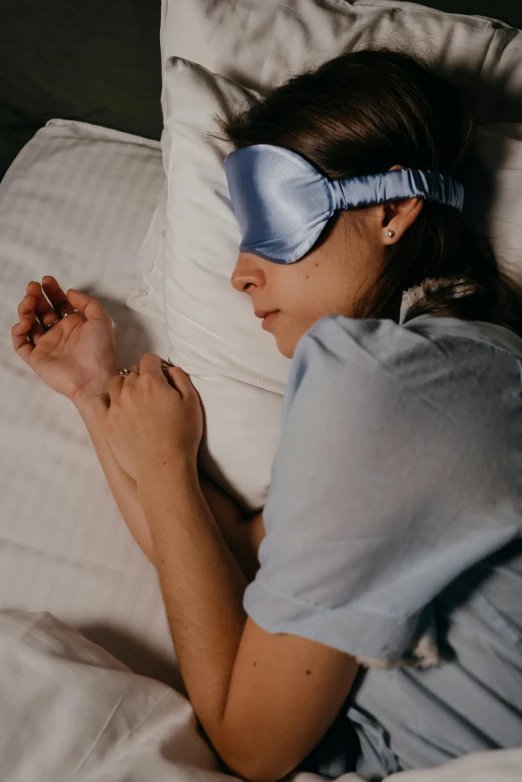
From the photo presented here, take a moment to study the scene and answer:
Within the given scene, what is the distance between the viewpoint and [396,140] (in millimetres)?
816

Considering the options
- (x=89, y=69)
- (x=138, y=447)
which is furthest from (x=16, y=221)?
(x=138, y=447)

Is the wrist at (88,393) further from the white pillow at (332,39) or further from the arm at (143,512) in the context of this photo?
the white pillow at (332,39)

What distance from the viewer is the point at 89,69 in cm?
140

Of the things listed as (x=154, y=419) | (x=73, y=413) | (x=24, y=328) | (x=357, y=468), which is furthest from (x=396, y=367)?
(x=24, y=328)

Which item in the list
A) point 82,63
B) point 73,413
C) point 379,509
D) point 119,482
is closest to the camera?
point 379,509

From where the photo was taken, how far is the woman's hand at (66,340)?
1.11m

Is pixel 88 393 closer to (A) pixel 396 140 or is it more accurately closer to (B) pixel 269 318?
(B) pixel 269 318

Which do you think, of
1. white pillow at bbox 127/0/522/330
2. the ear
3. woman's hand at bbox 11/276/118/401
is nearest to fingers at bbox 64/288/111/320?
woman's hand at bbox 11/276/118/401

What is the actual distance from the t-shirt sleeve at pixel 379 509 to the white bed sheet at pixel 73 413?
0.39 metres

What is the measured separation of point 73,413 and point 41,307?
22cm

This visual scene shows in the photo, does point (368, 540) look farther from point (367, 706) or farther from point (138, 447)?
point (138, 447)

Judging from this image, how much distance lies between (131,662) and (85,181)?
3.12 ft

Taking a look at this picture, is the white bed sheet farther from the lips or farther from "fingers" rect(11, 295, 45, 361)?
the lips

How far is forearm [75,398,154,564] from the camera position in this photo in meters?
0.97
